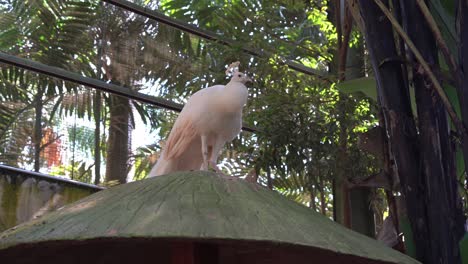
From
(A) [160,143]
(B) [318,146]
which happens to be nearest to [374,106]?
(B) [318,146]

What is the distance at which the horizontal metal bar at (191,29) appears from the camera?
3.91 meters

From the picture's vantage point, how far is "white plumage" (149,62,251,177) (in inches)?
91.8

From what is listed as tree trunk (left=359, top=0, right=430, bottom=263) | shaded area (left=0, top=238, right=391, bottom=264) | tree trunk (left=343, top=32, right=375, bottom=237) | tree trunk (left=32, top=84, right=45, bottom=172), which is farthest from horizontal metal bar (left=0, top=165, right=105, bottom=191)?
tree trunk (left=359, top=0, right=430, bottom=263)

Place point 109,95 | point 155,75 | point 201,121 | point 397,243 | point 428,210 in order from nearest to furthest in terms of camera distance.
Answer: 1. point 428,210
2. point 397,243
3. point 201,121
4. point 109,95
5. point 155,75

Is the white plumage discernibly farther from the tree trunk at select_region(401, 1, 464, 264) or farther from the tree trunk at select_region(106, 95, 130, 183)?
the tree trunk at select_region(106, 95, 130, 183)

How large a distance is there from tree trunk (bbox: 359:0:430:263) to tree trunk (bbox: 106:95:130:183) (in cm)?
238

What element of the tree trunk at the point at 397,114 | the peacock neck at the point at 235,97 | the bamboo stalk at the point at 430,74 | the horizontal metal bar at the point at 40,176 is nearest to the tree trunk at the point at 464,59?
the bamboo stalk at the point at 430,74

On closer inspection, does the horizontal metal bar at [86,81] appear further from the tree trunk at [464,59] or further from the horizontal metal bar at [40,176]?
the tree trunk at [464,59]

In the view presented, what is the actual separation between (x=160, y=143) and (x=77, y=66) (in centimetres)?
67

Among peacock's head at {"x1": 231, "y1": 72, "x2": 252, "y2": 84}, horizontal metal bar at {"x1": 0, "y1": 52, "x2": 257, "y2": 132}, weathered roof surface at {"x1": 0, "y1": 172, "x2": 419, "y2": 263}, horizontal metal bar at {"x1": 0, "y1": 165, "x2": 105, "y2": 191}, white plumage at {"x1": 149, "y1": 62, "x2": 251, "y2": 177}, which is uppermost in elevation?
horizontal metal bar at {"x1": 0, "y1": 52, "x2": 257, "y2": 132}

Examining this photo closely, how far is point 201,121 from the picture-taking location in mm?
2365

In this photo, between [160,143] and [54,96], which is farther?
[160,143]

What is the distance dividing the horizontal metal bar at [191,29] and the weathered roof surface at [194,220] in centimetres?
263

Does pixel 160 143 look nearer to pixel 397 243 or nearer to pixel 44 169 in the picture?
pixel 44 169
